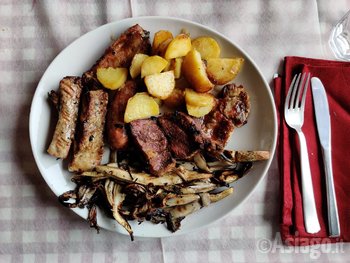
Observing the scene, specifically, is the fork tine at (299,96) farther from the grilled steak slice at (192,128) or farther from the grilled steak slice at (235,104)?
the grilled steak slice at (192,128)

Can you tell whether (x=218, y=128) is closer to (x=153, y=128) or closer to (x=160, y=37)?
(x=153, y=128)

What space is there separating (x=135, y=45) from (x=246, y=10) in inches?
20.3

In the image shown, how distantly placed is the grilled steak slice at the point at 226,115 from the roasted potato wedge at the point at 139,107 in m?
0.21

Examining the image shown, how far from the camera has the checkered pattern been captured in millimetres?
1774

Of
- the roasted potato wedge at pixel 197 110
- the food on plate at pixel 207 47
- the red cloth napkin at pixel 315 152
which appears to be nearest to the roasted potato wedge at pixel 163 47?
the food on plate at pixel 207 47

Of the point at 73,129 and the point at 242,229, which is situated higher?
the point at 73,129

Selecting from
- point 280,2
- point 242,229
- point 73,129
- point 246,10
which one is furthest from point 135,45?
point 242,229

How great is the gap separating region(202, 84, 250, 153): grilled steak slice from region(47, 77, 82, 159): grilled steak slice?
19.1 inches

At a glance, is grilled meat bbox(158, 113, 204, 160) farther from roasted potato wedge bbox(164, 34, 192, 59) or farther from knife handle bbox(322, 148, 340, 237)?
knife handle bbox(322, 148, 340, 237)

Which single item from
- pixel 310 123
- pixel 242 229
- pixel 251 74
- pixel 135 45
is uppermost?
pixel 135 45

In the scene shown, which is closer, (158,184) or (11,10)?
(158,184)

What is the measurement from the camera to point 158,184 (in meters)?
1.66

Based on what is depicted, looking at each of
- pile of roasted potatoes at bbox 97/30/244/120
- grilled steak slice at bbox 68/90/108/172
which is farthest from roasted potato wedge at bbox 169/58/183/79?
grilled steak slice at bbox 68/90/108/172

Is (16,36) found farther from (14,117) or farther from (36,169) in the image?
(36,169)
